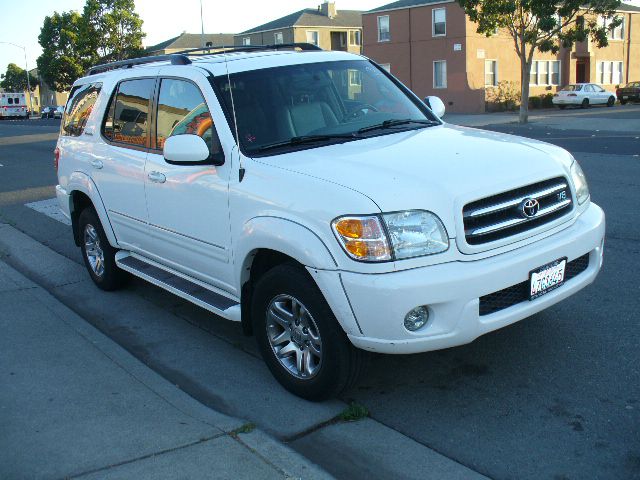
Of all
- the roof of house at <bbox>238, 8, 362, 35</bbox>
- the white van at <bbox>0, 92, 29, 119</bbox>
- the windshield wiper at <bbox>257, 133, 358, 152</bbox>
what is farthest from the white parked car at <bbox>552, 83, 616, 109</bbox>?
the white van at <bbox>0, 92, 29, 119</bbox>

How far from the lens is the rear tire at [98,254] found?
6387mm

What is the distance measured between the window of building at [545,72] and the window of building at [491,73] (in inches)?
148

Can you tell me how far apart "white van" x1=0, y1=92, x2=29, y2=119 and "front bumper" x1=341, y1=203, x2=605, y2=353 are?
267 feet

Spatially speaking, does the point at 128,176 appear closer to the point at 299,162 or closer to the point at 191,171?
the point at 191,171

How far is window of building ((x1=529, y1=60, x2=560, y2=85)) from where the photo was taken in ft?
150

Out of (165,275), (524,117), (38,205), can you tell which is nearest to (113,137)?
(165,275)

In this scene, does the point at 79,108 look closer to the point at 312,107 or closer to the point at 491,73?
the point at 312,107

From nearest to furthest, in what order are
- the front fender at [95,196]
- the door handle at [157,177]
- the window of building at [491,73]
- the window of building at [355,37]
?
the door handle at [157,177] < the front fender at [95,196] < the window of building at [491,73] < the window of building at [355,37]

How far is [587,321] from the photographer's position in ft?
16.9

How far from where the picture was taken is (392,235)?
142 inches

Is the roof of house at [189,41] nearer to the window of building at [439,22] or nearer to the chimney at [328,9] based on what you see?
the chimney at [328,9]

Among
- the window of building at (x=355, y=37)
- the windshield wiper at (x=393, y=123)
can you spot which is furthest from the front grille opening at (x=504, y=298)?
the window of building at (x=355, y=37)

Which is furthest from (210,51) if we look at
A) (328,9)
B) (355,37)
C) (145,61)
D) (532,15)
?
(355,37)

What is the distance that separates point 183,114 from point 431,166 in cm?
198
